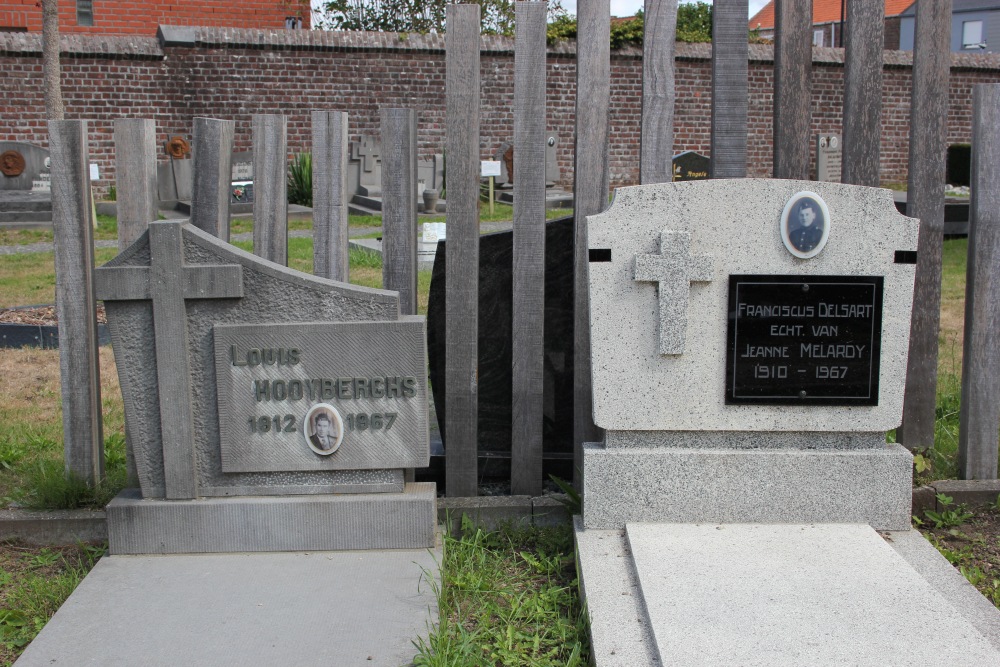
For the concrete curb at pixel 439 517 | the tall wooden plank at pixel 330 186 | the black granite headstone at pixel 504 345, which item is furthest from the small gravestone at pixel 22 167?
the tall wooden plank at pixel 330 186

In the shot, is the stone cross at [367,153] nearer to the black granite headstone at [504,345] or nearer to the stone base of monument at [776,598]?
the black granite headstone at [504,345]

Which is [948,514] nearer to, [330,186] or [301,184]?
[330,186]

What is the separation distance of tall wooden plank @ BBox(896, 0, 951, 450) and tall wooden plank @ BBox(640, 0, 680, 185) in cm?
95

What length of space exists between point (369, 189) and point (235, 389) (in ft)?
44.4

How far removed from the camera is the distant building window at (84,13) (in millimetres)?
21469

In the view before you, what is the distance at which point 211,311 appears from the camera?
3260 millimetres

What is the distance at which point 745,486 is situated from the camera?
335 cm

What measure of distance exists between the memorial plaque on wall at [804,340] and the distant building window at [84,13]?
70.8 feet

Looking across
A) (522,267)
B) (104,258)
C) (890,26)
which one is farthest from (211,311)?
(890,26)

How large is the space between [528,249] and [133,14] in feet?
67.5

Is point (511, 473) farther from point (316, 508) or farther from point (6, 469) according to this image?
point (6, 469)

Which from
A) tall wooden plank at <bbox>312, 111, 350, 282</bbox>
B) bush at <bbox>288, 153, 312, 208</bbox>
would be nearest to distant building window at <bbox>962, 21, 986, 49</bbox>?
bush at <bbox>288, 153, 312, 208</bbox>

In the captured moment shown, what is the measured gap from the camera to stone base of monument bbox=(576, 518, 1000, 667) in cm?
254

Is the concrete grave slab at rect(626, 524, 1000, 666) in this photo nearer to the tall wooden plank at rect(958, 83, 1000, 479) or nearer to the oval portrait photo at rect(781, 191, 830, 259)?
the tall wooden plank at rect(958, 83, 1000, 479)
